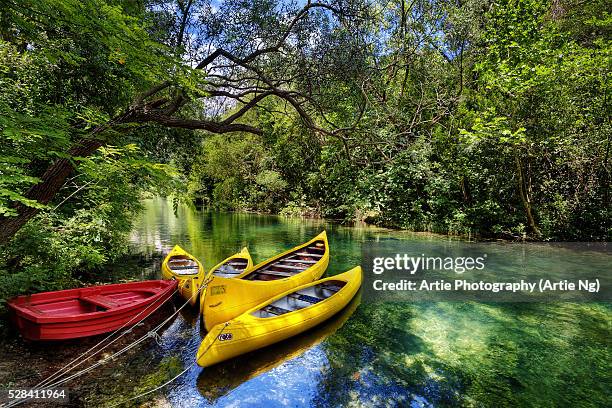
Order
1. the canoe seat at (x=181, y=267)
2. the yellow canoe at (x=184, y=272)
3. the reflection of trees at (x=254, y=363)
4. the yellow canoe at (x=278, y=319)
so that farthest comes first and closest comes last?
1. the canoe seat at (x=181, y=267)
2. the yellow canoe at (x=184, y=272)
3. the yellow canoe at (x=278, y=319)
4. the reflection of trees at (x=254, y=363)

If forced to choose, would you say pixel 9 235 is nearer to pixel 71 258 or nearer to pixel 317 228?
pixel 71 258

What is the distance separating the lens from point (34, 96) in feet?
22.1

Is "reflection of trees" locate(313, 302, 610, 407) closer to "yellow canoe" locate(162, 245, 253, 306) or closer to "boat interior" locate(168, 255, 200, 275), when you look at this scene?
"yellow canoe" locate(162, 245, 253, 306)

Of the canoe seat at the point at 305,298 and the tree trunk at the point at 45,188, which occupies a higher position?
the tree trunk at the point at 45,188

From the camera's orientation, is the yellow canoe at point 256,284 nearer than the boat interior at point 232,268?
Yes

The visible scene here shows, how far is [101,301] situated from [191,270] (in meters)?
2.79

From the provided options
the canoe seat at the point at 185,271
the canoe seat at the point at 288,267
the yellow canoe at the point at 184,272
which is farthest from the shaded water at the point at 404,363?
the canoe seat at the point at 288,267

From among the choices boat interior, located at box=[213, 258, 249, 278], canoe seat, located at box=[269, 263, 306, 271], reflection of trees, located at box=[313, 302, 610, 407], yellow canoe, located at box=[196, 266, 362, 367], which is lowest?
reflection of trees, located at box=[313, 302, 610, 407]

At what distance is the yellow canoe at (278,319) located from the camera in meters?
5.26

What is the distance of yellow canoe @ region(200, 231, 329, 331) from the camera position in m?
6.09

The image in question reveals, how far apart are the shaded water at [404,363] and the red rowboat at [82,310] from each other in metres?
0.72

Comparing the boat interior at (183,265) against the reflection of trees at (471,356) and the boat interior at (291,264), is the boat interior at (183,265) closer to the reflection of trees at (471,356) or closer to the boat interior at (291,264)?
the boat interior at (291,264)

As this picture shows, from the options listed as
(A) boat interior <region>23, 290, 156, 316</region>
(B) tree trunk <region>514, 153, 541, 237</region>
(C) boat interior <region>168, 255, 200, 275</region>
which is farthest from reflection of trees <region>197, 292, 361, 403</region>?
(B) tree trunk <region>514, 153, 541, 237</region>

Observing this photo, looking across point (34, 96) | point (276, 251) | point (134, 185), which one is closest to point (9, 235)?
point (34, 96)
